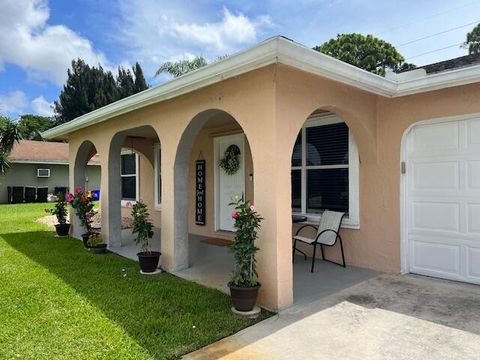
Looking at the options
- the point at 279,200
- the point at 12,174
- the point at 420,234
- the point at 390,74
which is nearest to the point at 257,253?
the point at 279,200

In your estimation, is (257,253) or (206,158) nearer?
(257,253)

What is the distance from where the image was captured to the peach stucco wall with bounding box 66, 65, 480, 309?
4.25m

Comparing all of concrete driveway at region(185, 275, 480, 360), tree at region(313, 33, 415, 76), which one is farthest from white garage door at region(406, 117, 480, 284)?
tree at region(313, 33, 415, 76)

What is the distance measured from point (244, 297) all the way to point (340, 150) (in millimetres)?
3450

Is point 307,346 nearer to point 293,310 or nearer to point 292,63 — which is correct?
point 293,310

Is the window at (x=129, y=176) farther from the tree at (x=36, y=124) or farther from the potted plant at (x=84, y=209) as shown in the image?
the tree at (x=36, y=124)

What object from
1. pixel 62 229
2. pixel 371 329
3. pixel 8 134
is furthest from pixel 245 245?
pixel 8 134

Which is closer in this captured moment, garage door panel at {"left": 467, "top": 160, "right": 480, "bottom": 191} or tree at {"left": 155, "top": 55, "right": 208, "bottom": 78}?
garage door panel at {"left": 467, "top": 160, "right": 480, "bottom": 191}

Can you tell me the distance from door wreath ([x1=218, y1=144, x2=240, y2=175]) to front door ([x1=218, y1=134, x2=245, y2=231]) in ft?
0.25

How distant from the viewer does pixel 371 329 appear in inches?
144

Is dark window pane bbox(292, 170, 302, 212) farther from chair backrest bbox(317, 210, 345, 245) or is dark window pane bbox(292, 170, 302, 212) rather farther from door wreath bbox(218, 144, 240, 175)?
door wreath bbox(218, 144, 240, 175)

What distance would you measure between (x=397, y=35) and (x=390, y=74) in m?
26.8

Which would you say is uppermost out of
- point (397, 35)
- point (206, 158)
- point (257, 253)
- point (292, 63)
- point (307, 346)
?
point (397, 35)

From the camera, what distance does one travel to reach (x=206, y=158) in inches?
368
